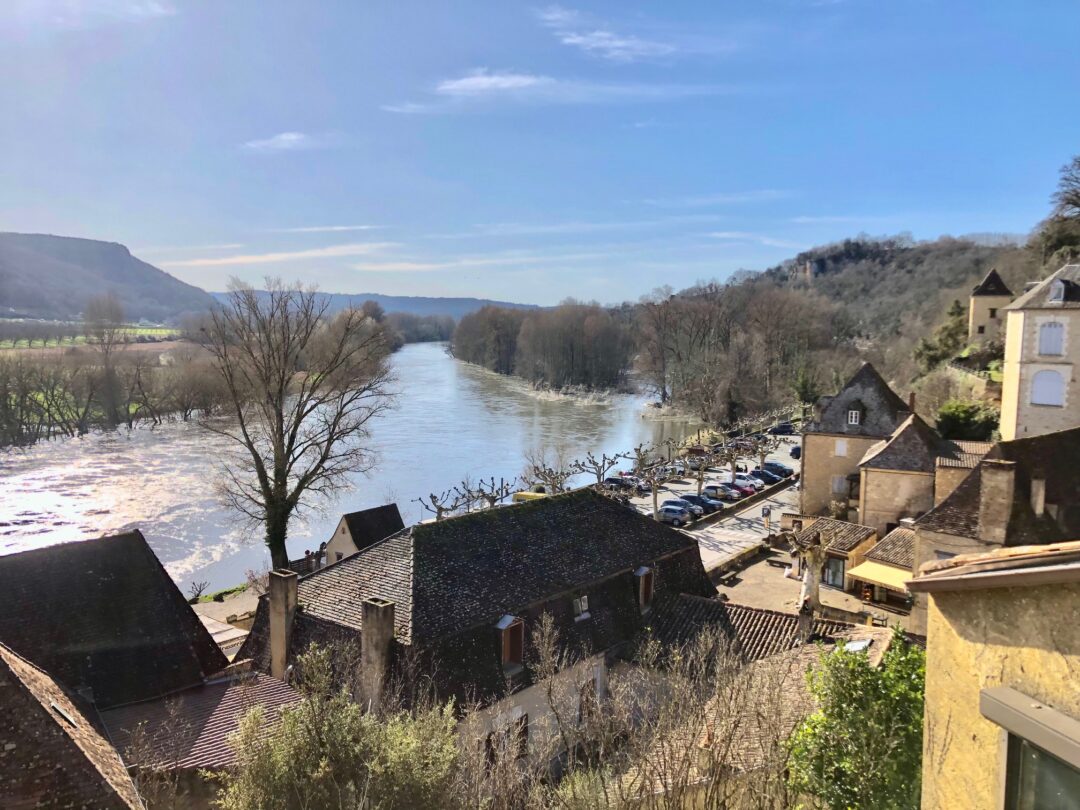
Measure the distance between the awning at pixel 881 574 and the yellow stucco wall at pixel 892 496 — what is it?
13.0ft

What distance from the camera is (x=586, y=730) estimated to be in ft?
27.3

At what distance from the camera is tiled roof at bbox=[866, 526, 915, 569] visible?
1953 centimetres

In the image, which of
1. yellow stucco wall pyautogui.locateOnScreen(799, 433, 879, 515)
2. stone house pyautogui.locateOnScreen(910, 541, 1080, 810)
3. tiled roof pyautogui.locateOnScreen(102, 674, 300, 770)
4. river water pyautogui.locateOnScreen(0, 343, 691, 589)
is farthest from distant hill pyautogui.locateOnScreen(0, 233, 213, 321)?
stone house pyautogui.locateOnScreen(910, 541, 1080, 810)

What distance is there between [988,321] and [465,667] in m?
45.8

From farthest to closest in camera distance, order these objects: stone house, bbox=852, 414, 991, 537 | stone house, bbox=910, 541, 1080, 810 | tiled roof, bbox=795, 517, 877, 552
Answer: stone house, bbox=852, 414, 991, 537
tiled roof, bbox=795, 517, 877, 552
stone house, bbox=910, 541, 1080, 810

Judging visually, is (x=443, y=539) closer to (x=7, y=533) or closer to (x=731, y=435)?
(x=7, y=533)

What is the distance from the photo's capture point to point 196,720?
10.7 m

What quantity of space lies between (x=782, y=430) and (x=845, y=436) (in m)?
27.8

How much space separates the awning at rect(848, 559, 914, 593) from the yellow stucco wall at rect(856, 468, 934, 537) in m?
3.95

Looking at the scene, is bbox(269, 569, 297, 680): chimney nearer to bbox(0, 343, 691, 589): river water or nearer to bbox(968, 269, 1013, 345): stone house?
bbox(0, 343, 691, 589): river water

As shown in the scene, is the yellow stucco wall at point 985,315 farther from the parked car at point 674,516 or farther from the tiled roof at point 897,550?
the tiled roof at point 897,550

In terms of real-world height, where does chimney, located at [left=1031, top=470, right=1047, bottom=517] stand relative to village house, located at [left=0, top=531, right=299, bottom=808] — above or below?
above

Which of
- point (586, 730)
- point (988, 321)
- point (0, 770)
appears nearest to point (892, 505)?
point (586, 730)

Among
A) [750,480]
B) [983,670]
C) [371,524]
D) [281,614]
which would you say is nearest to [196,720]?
[281,614]
